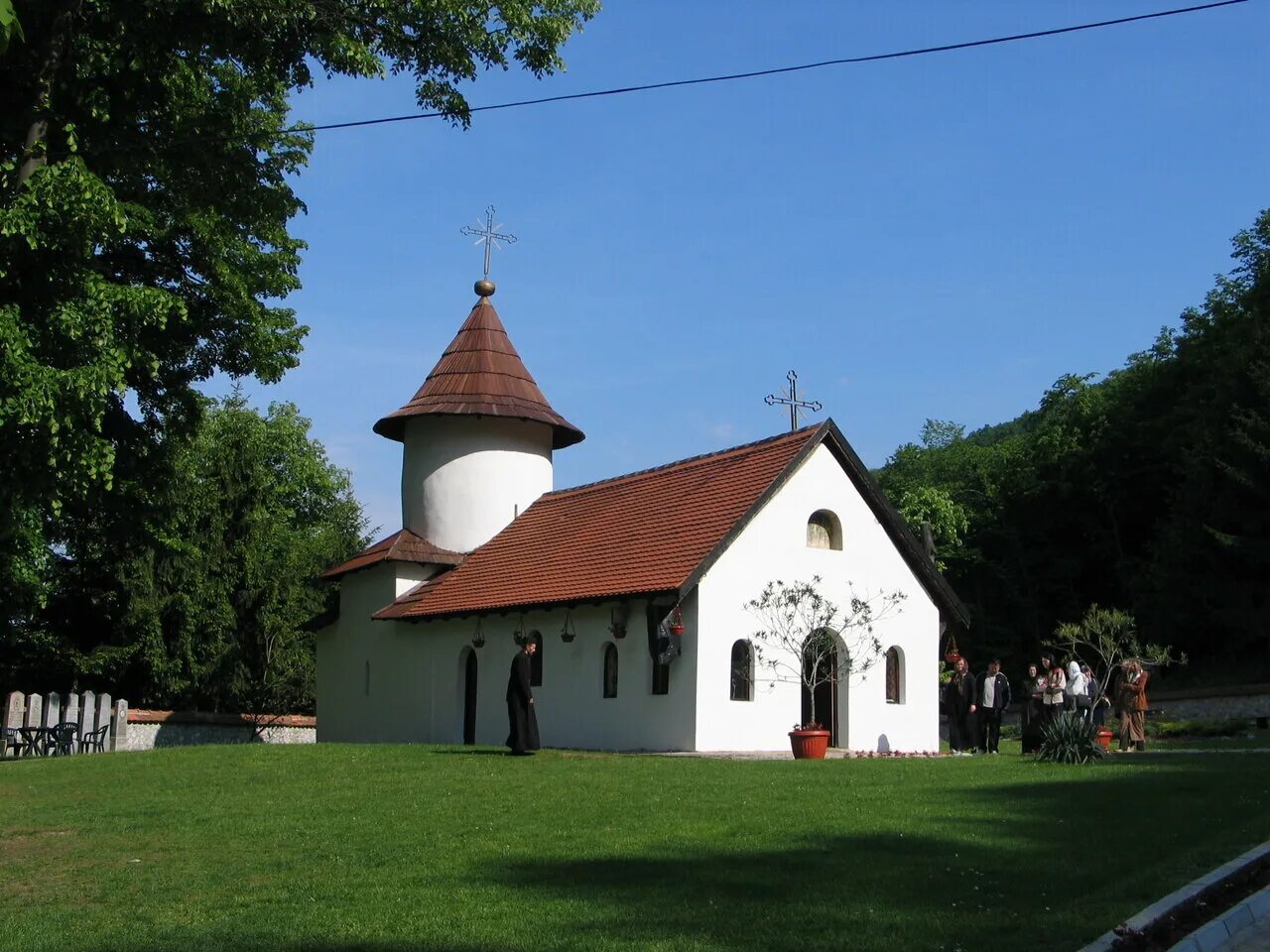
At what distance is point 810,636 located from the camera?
2684 cm

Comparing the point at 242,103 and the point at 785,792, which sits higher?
the point at 242,103

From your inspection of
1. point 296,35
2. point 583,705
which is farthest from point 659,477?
point 296,35

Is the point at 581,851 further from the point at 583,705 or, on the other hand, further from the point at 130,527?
the point at 583,705

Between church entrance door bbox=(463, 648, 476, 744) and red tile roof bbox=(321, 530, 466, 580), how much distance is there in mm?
3862

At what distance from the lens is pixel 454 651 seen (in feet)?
109

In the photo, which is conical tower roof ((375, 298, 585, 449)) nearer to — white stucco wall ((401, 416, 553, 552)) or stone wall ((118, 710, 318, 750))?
white stucco wall ((401, 416, 553, 552))

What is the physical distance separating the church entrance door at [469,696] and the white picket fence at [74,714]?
295 inches

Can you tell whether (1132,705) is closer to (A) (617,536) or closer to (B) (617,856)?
(A) (617,536)

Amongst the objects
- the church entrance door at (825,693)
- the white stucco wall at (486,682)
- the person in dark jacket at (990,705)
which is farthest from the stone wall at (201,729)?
the person in dark jacket at (990,705)

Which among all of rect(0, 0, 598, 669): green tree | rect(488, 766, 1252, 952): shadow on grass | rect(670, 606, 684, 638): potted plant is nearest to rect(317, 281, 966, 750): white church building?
rect(670, 606, 684, 638): potted plant

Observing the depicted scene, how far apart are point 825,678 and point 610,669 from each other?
13.9ft

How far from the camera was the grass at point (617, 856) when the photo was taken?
27.5ft

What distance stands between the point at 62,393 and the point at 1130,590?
42208 mm

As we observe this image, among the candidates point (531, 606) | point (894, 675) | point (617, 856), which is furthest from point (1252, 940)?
point (531, 606)
